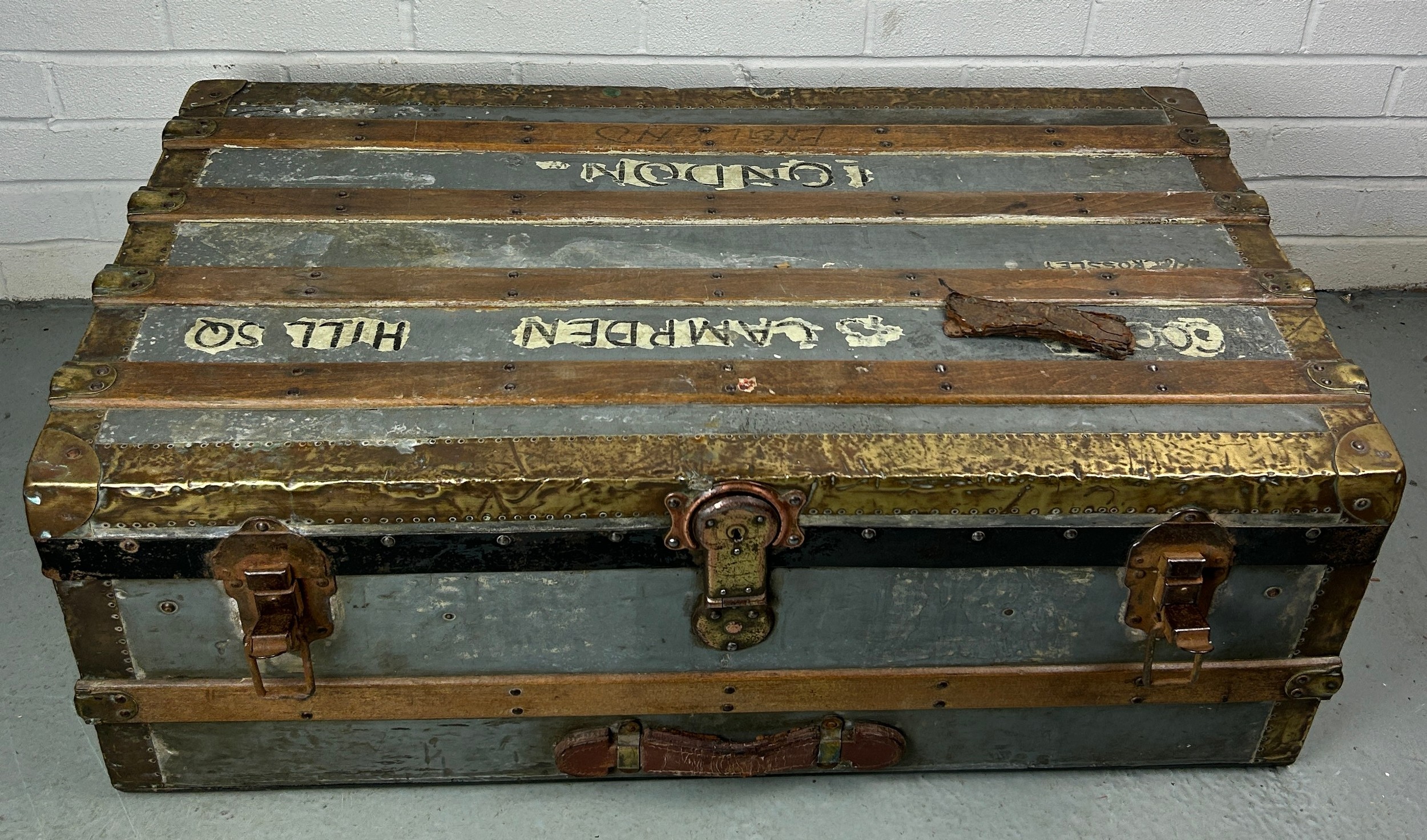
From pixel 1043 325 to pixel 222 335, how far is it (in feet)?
4.07

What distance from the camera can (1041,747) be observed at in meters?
2.11

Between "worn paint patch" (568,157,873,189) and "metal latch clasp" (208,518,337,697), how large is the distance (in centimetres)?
90

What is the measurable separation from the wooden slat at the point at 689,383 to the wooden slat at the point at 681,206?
42cm

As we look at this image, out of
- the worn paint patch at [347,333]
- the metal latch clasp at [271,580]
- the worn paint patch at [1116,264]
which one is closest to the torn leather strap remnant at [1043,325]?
the worn paint patch at [1116,264]

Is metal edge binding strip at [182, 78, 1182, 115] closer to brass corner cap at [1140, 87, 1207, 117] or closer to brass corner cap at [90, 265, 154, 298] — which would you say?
brass corner cap at [1140, 87, 1207, 117]

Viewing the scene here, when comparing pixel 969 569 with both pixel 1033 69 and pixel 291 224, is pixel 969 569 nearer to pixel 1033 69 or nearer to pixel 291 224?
pixel 291 224

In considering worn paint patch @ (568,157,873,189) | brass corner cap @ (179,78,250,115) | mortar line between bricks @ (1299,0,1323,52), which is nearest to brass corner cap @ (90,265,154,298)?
brass corner cap @ (179,78,250,115)

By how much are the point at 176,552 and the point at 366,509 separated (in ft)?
0.88

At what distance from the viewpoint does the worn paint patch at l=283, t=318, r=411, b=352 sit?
195 cm

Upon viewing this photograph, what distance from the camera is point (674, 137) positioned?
98.9 inches

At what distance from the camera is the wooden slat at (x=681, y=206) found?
7.32 feet

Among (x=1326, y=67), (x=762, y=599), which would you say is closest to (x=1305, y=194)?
(x=1326, y=67)

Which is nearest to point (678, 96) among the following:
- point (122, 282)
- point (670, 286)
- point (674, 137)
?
point (674, 137)

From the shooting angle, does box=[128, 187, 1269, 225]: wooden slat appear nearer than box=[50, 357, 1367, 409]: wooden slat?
No
